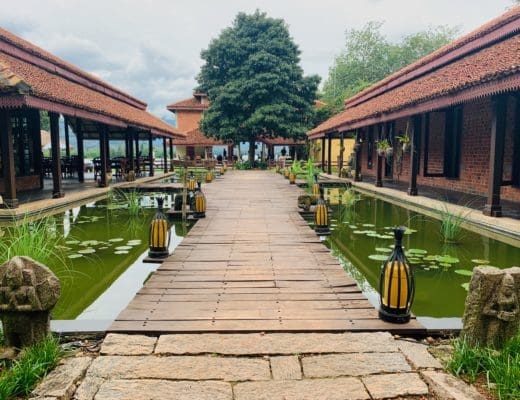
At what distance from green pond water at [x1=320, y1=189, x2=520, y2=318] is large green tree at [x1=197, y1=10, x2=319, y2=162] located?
20.3 m

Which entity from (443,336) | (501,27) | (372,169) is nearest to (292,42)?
(372,169)

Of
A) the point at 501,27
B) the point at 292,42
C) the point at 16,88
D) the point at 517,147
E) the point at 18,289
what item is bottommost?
the point at 18,289

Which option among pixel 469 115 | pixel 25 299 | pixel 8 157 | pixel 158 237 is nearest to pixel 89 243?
pixel 158 237

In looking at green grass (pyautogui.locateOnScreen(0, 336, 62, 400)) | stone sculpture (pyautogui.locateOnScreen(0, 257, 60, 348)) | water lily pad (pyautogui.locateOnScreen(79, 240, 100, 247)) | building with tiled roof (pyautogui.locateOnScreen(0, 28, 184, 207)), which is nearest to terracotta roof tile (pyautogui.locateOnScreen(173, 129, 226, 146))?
building with tiled roof (pyautogui.locateOnScreen(0, 28, 184, 207))

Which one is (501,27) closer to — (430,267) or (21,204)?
(430,267)

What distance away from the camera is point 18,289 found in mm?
2832

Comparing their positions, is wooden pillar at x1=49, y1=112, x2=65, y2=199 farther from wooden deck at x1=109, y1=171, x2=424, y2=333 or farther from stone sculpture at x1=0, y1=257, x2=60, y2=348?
stone sculpture at x1=0, y1=257, x2=60, y2=348

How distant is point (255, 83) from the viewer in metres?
28.5

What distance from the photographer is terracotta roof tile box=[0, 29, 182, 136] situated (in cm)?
859

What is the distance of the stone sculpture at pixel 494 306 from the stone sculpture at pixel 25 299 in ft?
8.94

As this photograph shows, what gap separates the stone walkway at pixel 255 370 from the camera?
2.46 metres

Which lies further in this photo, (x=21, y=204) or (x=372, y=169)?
(x=372, y=169)

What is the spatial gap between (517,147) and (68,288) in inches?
399

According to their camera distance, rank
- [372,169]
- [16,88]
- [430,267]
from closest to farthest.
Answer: [430,267] → [16,88] → [372,169]
